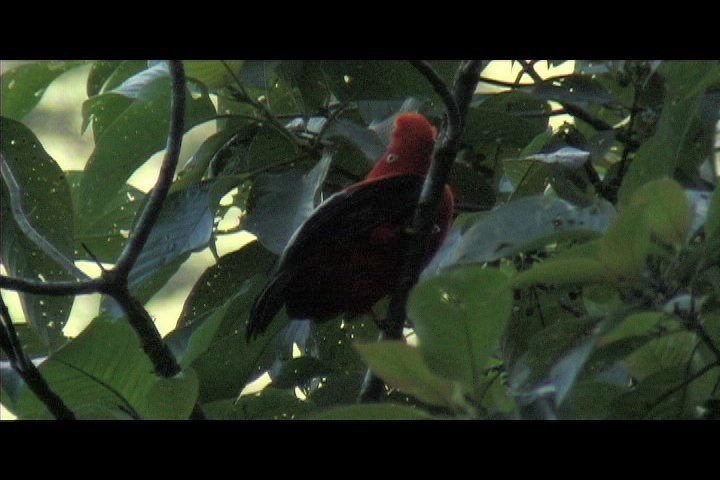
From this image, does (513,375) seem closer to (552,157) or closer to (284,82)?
(552,157)

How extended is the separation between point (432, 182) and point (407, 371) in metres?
0.85

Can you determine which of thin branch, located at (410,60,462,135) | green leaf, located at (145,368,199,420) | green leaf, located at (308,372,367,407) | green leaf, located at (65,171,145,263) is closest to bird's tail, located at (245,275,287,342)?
green leaf, located at (308,372,367,407)

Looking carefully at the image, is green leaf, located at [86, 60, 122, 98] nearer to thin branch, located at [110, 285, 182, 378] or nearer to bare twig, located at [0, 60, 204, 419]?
bare twig, located at [0, 60, 204, 419]

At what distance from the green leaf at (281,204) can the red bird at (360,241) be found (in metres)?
0.26

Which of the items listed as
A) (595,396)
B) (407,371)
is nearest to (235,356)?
(595,396)

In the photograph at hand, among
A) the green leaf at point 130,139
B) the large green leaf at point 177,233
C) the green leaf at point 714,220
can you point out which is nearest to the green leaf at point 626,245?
the green leaf at point 714,220

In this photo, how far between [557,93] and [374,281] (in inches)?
30.2

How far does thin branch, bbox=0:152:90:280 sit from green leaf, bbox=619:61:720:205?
1055 millimetres

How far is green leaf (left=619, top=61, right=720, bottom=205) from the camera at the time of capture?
1.74 meters

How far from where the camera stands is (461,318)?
59.1 inches

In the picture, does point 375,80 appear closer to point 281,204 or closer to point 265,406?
point 281,204

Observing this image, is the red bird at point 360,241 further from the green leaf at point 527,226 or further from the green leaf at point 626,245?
the green leaf at point 626,245

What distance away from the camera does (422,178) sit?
315cm

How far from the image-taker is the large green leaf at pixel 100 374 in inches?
72.0
